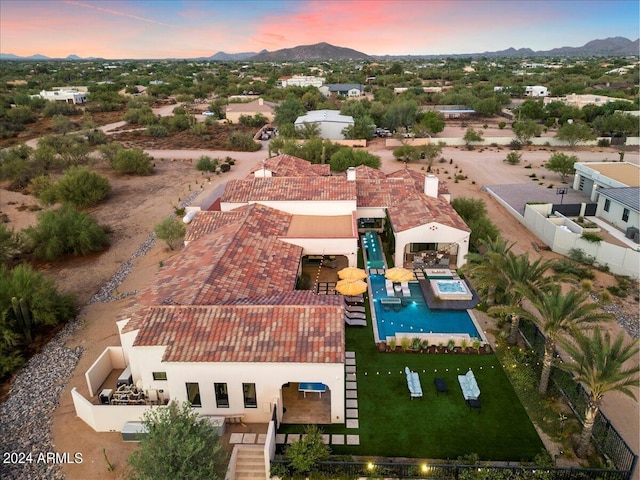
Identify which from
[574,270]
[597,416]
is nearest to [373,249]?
[574,270]

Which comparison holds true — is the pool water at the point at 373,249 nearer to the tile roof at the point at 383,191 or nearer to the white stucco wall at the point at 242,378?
the tile roof at the point at 383,191

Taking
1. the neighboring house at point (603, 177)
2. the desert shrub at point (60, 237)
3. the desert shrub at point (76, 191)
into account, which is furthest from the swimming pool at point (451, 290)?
the desert shrub at point (76, 191)

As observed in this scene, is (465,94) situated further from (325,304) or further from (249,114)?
(325,304)

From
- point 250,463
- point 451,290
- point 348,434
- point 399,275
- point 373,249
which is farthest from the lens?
point 373,249

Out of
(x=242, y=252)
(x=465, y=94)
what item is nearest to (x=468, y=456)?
(x=242, y=252)

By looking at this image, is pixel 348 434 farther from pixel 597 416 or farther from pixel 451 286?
pixel 451 286
